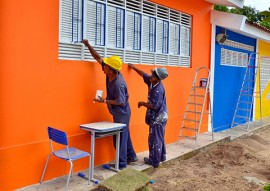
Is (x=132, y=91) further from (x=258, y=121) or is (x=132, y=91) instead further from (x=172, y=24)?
(x=258, y=121)

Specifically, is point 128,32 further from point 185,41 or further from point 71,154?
point 71,154

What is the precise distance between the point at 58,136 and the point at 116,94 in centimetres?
119

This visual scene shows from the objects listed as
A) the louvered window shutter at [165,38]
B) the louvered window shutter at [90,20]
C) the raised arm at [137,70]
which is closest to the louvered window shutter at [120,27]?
the raised arm at [137,70]

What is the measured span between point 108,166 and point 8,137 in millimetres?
1722

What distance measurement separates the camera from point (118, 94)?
4812mm

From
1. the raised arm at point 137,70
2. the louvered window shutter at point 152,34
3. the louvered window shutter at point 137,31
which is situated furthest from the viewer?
the louvered window shutter at point 152,34

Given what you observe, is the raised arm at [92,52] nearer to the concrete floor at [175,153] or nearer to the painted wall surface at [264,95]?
the concrete floor at [175,153]

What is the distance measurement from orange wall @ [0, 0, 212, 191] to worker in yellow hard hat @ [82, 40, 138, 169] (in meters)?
0.26

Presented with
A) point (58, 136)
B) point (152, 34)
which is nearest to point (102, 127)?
point (58, 136)

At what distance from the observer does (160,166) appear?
5.61 metres

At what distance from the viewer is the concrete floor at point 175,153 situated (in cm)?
425

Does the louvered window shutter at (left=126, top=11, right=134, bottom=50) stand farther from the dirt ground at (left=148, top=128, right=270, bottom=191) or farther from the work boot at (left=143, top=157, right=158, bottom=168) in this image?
the dirt ground at (left=148, top=128, right=270, bottom=191)

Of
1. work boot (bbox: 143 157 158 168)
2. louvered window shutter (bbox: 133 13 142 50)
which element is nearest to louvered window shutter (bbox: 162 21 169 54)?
louvered window shutter (bbox: 133 13 142 50)

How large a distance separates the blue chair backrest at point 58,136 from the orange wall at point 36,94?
9.1 inches
